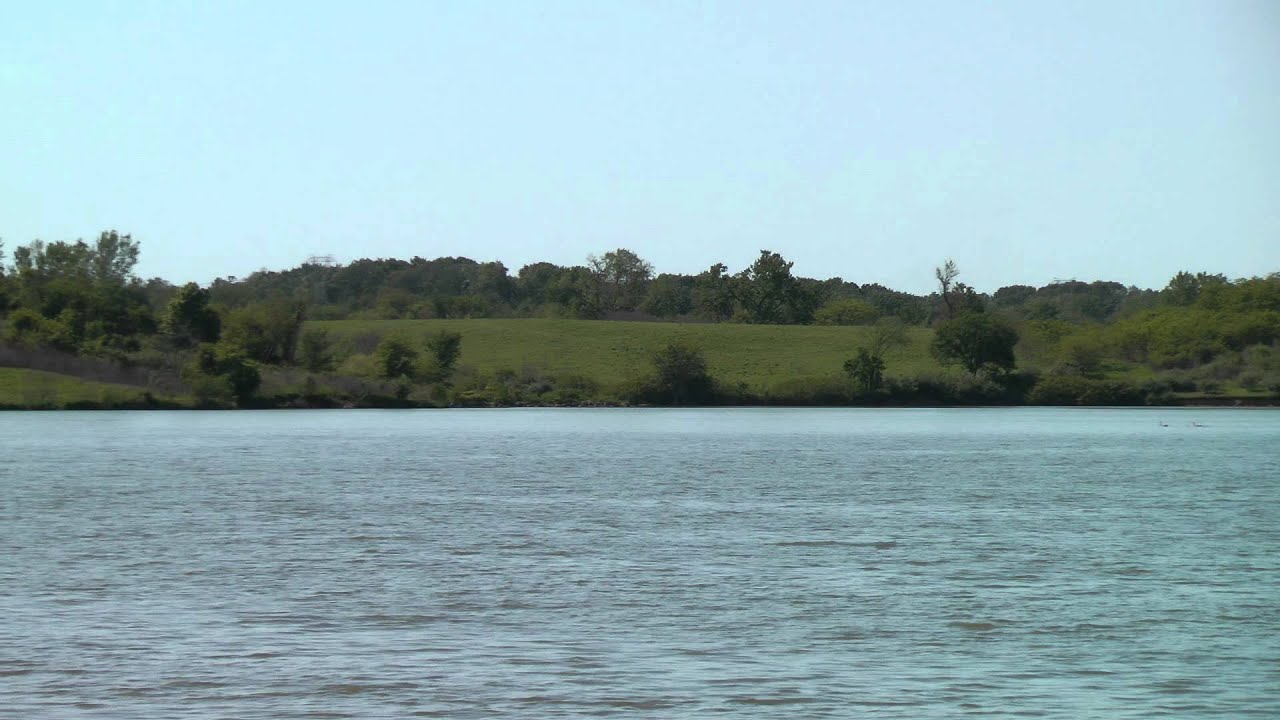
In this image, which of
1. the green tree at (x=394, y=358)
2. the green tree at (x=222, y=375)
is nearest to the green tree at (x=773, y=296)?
the green tree at (x=394, y=358)

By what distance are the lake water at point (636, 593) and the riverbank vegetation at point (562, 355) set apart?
233ft

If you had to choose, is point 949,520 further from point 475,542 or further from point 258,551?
point 258,551

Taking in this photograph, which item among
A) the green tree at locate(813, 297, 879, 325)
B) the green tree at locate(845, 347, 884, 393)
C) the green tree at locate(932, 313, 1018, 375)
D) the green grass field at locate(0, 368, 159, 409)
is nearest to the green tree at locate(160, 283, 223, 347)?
the green grass field at locate(0, 368, 159, 409)

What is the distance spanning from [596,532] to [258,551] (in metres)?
7.45

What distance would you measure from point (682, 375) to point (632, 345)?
60.9 feet

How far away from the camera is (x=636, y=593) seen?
867 inches

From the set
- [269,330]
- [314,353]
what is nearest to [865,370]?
[314,353]

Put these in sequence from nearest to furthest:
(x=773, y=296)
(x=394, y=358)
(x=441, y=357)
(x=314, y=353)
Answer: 1. (x=394, y=358)
2. (x=314, y=353)
3. (x=441, y=357)
4. (x=773, y=296)

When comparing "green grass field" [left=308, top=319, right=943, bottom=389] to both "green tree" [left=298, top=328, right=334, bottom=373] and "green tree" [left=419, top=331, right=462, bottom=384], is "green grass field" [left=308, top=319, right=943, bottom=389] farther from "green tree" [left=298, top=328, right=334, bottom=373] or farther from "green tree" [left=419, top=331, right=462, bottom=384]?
"green tree" [left=298, top=328, right=334, bottom=373]

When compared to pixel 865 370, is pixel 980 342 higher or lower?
higher

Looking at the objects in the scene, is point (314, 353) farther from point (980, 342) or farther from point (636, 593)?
point (636, 593)

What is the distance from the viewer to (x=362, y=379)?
128 m

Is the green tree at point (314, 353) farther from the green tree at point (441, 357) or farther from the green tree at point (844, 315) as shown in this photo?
the green tree at point (844, 315)

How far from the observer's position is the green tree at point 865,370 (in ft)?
450
